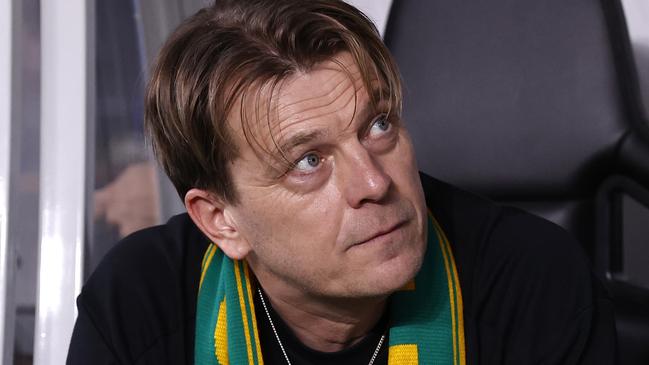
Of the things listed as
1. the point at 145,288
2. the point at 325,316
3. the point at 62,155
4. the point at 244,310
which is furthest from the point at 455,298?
the point at 62,155

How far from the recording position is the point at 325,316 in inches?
49.0

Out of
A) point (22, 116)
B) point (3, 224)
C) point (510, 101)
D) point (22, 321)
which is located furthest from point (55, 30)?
point (510, 101)

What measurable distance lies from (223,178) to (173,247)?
221 mm

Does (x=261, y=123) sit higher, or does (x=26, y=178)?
(x=261, y=123)

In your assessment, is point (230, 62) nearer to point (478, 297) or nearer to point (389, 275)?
point (389, 275)

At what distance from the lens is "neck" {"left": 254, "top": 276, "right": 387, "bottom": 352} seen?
1.22 meters

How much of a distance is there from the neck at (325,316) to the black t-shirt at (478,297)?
3cm

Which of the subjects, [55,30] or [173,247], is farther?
[55,30]

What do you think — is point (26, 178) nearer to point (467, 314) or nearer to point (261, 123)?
point (261, 123)

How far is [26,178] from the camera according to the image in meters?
1.56

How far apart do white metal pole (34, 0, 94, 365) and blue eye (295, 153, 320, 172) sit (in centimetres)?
61

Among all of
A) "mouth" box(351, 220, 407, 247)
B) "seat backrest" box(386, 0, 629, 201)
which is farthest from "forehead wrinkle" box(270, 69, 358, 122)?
"seat backrest" box(386, 0, 629, 201)

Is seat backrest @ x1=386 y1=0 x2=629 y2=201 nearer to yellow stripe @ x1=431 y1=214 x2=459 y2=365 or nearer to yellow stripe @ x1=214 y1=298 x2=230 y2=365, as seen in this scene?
yellow stripe @ x1=431 y1=214 x2=459 y2=365

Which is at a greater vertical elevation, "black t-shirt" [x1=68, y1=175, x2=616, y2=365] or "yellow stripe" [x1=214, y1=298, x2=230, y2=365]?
"black t-shirt" [x1=68, y1=175, x2=616, y2=365]
